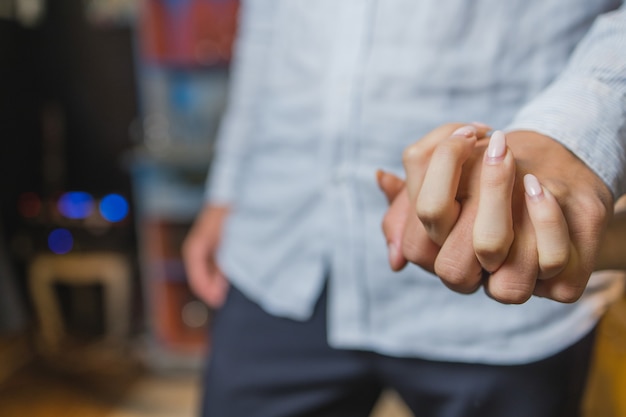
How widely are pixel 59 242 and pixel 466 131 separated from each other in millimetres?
2077

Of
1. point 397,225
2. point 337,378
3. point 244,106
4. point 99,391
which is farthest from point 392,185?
point 99,391

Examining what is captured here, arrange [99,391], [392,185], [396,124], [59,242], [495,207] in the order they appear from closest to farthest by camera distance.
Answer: [495,207] → [392,185] → [396,124] → [99,391] → [59,242]

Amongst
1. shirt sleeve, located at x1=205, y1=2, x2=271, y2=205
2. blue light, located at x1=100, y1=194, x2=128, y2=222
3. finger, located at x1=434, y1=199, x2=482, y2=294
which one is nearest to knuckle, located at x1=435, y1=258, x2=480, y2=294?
finger, located at x1=434, y1=199, x2=482, y2=294

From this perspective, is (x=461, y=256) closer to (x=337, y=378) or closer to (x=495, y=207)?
(x=495, y=207)

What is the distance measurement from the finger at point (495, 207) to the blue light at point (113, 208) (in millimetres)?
2040

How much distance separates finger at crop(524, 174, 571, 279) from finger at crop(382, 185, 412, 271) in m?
0.08

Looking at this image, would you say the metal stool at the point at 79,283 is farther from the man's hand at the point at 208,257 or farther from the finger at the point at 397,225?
the finger at the point at 397,225

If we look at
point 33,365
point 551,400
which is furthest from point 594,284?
point 33,365

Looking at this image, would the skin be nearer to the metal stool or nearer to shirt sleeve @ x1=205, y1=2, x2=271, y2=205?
shirt sleeve @ x1=205, y1=2, x2=271, y2=205

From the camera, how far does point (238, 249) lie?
0.71 meters

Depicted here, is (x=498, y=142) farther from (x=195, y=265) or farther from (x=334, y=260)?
(x=195, y=265)

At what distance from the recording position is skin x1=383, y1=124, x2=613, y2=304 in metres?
0.29

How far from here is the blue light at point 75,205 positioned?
2.16 m

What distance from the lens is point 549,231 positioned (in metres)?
0.29
